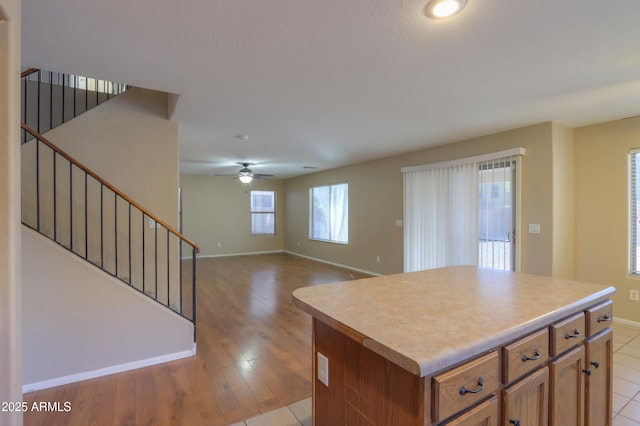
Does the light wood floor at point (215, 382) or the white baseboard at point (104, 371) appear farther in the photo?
the white baseboard at point (104, 371)

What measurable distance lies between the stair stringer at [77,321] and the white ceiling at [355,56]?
1.50 meters

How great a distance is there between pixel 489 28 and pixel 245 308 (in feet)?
13.1

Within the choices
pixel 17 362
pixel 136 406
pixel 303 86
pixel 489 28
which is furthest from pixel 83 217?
pixel 489 28

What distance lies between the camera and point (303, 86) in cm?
253

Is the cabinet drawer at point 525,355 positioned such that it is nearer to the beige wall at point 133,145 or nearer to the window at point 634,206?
the beige wall at point 133,145

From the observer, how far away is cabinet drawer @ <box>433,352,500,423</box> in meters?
0.92

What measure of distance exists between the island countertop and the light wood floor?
3.90 ft

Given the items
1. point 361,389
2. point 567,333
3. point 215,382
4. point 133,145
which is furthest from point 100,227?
point 567,333

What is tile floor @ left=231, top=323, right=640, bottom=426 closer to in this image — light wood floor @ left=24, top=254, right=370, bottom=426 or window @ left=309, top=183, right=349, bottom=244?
light wood floor @ left=24, top=254, right=370, bottom=426

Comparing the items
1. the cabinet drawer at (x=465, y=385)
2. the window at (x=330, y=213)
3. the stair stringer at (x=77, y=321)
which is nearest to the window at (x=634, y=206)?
the cabinet drawer at (x=465, y=385)

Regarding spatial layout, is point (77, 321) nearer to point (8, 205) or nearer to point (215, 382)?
point (215, 382)

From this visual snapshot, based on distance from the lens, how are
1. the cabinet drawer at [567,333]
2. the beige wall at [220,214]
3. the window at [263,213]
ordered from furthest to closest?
the window at [263,213] → the beige wall at [220,214] → the cabinet drawer at [567,333]

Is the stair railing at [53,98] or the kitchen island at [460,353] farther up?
the stair railing at [53,98]

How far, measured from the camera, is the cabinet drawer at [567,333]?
4.29 feet
